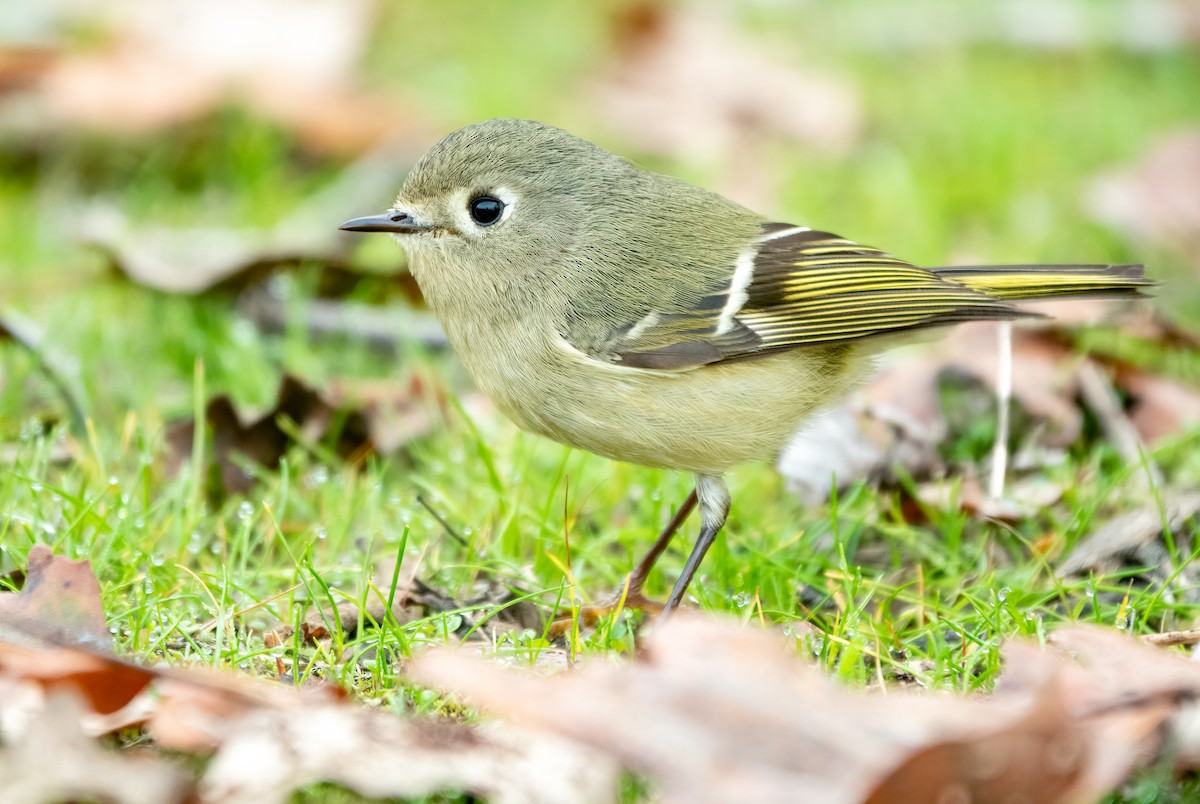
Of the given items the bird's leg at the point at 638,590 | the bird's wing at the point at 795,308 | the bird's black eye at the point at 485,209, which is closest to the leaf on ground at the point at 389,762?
the bird's leg at the point at 638,590

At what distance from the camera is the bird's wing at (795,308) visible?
3.21 meters

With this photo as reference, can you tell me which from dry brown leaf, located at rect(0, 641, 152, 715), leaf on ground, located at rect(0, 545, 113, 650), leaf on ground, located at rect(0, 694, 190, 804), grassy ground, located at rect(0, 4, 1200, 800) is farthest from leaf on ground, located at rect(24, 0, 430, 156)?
leaf on ground, located at rect(0, 694, 190, 804)

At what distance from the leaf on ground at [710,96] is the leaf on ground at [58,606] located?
3.89 meters

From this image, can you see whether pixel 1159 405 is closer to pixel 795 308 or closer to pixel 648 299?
A: pixel 795 308

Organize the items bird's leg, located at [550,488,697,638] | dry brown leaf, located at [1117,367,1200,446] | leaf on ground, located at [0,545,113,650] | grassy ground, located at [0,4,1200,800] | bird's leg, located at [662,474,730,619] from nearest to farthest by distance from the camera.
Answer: leaf on ground, located at [0,545,113,650] < grassy ground, located at [0,4,1200,800] < bird's leg, located at [550,488,697,638] < bird's leg, located at [662,474,730,619] < dry brown leaf, located at [1117,367,1200,446]

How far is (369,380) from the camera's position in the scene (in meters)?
4.30

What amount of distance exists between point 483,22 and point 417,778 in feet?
22.1

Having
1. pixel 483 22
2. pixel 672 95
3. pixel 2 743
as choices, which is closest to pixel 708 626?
pixel 2 743

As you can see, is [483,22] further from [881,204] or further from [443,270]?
[443,270]

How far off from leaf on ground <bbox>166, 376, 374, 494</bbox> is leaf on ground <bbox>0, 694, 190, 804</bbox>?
5.47ft

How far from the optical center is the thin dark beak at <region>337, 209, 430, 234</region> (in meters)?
3.27

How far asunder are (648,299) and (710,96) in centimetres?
409

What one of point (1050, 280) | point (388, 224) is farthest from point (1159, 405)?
point (388, 224)

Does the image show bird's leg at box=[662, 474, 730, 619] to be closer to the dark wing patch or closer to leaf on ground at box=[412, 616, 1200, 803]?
the dark wing patch
